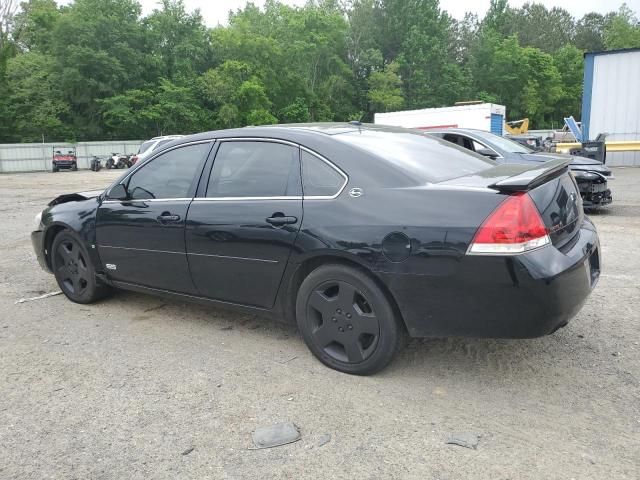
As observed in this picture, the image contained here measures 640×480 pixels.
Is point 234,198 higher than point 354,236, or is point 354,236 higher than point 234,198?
point 234,198

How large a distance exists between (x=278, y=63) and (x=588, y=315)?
2036 inches

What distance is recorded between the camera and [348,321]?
3289 mm

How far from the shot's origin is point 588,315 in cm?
432

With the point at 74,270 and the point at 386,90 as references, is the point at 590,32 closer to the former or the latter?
the point at 386,90

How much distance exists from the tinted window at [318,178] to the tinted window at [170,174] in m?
0.95

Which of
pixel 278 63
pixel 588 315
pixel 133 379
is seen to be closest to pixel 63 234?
pixel 133 379


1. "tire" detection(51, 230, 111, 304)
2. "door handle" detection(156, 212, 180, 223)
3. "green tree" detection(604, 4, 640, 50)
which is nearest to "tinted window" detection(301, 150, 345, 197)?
"door handle" detection(156, 212, 180, 223)

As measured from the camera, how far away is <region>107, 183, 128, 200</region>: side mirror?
4.45 m

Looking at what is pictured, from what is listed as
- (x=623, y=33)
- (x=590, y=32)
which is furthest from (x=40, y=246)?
(x=590, y=32)

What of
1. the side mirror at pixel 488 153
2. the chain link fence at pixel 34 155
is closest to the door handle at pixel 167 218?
the side mirror at pixel 488 153

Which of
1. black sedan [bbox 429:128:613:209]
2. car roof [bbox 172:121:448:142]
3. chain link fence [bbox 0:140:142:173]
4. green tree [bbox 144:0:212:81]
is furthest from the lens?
green tree [bbox 144:0:212:81]

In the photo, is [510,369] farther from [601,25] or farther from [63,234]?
[601,25]

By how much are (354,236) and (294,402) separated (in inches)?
39.3

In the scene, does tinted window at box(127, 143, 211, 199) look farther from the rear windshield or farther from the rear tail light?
the rear tail light
